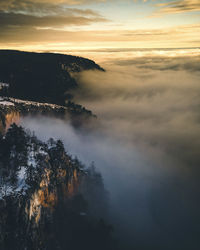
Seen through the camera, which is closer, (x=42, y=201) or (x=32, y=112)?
(x=42, y=201)

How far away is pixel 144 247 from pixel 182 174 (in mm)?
90014

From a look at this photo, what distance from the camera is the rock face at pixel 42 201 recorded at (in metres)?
48.7

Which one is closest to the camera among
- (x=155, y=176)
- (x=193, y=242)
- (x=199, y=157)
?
(x=193, y=242)

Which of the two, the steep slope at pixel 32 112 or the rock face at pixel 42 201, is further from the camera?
the steep slope at pixel 32 112

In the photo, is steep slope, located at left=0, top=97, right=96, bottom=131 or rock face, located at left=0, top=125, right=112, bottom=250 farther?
steep slope, located at left=0, top=97, right=96, bottom=131

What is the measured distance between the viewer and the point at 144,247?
77562 millimetres

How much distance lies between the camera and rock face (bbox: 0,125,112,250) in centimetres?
4872

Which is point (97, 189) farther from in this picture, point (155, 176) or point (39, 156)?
point (155, 176)

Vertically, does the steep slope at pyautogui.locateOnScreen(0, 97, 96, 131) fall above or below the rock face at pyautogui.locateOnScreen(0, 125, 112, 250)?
above

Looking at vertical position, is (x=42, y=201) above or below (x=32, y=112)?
below

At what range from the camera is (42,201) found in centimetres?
5516

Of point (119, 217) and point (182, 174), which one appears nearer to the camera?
point (119, 217)

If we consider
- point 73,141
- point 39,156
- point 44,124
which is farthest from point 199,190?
point 39,156

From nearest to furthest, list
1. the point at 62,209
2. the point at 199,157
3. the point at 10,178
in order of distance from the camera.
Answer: the point at 10,178, the point at 62,209, the point at 199,157
